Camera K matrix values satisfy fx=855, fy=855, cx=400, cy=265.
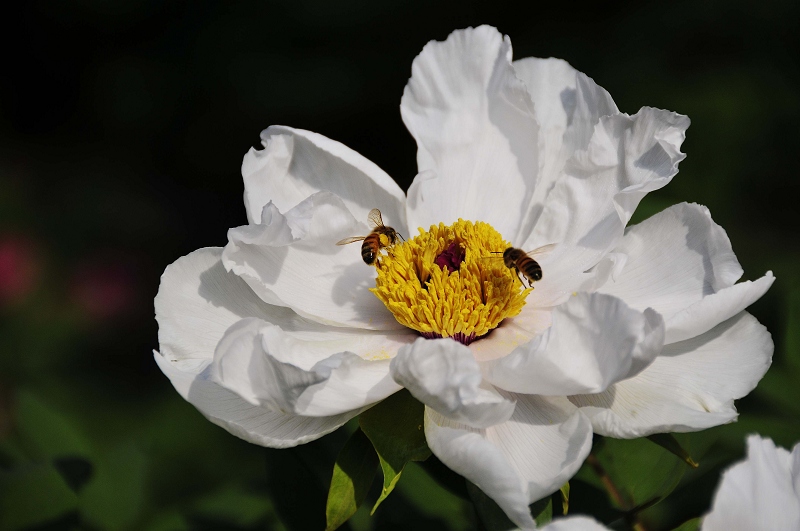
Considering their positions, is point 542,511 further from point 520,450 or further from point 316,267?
point 316,267

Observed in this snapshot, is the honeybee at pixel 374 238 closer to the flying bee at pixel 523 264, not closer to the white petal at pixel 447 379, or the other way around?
the flying bee at pixel 523 264

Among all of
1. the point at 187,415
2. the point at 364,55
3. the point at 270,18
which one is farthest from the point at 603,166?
the point at 270,18

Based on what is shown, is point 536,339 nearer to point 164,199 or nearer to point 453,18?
point 453,18

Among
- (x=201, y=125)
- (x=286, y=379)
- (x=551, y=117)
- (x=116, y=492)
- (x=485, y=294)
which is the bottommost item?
(x=201, y=125)

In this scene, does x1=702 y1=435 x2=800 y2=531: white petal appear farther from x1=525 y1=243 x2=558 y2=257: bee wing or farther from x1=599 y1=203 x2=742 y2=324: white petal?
x1=525 y1=243 x2=558 y2=257: bee wing

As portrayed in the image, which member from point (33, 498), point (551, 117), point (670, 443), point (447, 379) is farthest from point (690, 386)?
point (33, 498)

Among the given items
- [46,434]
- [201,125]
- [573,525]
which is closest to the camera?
[573,525]
